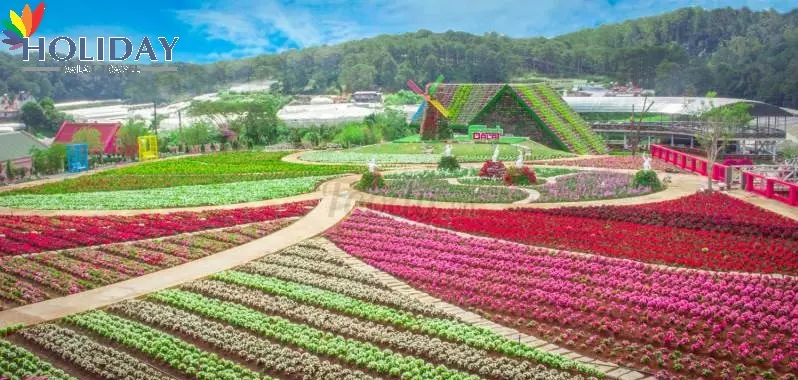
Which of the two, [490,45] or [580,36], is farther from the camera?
[580,36]

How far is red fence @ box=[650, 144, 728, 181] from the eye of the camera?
34.6 metres

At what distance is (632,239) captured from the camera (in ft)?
76.4

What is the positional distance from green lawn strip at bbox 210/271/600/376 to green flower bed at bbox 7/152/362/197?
19864 mm

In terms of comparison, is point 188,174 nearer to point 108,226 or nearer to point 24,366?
point 108,226

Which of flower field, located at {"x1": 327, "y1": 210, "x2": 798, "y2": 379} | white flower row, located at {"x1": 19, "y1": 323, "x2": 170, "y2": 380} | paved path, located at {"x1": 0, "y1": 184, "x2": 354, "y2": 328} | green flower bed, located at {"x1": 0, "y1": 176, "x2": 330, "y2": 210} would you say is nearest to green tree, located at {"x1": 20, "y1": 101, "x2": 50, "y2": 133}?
green flower bed, located at {"x1": 0, "y1": 176, "x2": 330, "y2": 210}

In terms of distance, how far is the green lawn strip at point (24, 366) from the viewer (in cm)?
1418

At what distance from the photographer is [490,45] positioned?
114 metres

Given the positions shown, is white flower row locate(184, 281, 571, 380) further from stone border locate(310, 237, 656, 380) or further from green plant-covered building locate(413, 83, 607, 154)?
green plant-covered building locate(413, 83, 607, 154)

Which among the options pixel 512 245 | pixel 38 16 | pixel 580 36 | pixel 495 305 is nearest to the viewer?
pixel 495 305

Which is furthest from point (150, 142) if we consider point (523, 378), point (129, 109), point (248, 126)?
point (523, 378)

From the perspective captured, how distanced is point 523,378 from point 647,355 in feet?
7.41

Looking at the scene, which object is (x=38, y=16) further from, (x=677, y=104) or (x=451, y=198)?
(x=677, y=104)

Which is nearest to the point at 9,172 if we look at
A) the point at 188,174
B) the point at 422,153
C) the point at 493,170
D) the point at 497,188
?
the point at 188,174

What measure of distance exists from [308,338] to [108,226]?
13.2 meters
